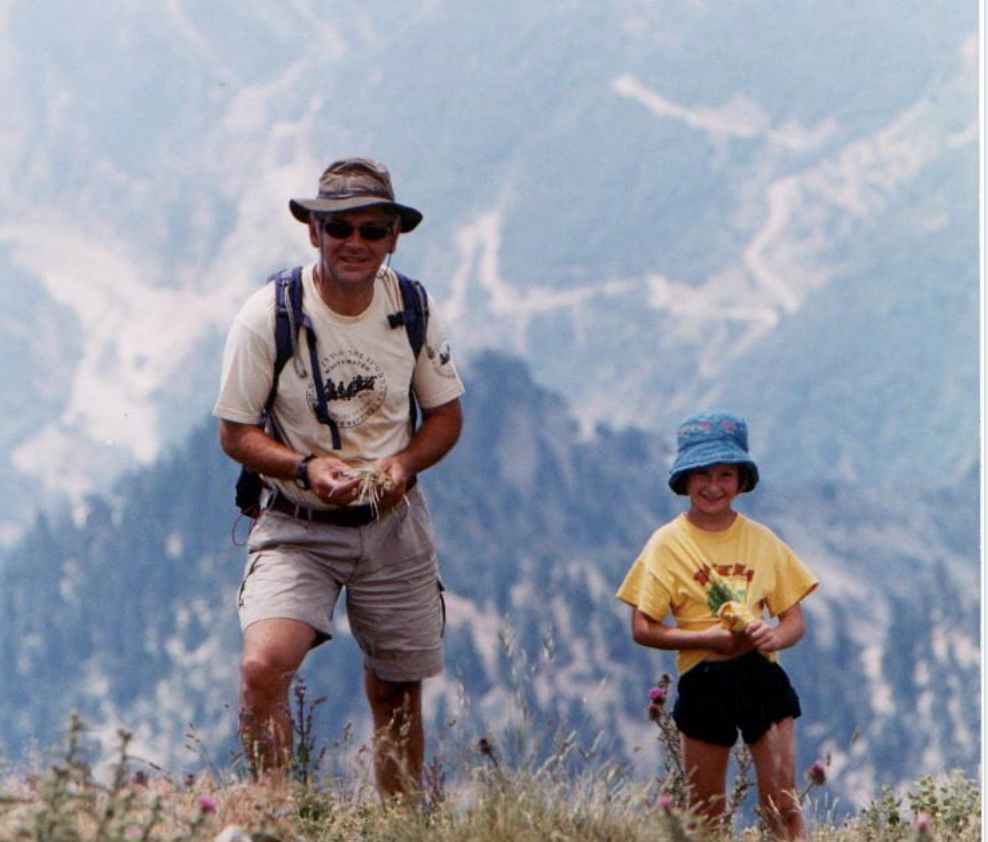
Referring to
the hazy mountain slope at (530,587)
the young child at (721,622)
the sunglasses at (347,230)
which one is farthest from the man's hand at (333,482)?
the hazy mountain slope at (530,587)

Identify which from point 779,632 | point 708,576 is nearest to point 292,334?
point 708,576

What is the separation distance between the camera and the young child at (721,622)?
5.21m

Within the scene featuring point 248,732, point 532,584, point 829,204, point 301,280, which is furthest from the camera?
point 829,204

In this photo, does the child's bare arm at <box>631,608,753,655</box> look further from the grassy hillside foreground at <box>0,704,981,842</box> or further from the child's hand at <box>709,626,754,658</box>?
the grassy hillside foreground at <box>0,704,981,842</box>

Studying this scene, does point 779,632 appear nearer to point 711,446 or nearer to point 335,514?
point 711,446

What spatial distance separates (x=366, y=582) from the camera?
5402 mm

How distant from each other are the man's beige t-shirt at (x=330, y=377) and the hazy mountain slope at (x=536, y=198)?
76.6 m

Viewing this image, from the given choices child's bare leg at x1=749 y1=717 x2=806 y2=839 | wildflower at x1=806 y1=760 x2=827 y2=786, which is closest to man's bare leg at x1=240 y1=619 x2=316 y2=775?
child's bare leg at x1=749 y1=717 x2=806 y2=839

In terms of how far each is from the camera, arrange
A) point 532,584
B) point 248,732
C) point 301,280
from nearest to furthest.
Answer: point 248,732, point 301,280, point 532,584

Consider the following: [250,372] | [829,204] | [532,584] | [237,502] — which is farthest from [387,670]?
[829,204]

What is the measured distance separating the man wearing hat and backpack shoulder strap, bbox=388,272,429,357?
0.8 inches

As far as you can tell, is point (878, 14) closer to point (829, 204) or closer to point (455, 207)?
point (829, 204)

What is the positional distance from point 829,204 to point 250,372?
3439 inches

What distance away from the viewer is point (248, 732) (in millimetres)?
4879
